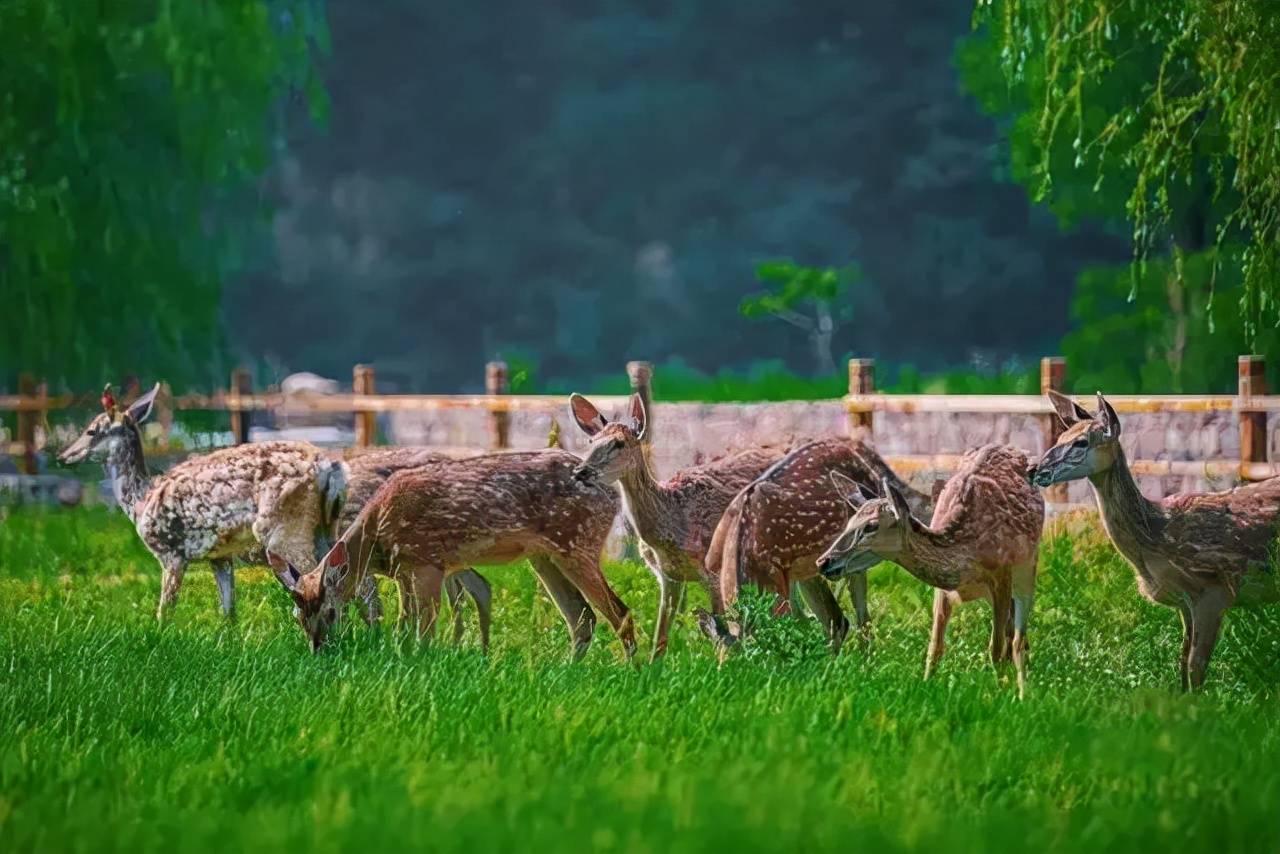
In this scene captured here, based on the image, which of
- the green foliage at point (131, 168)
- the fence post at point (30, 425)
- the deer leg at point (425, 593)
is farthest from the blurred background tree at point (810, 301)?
the deer leg at point (425, 593)

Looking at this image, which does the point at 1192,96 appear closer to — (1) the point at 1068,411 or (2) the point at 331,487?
(1) the point at 1068,411

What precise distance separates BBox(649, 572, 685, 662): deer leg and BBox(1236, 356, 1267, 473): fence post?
5.26 m

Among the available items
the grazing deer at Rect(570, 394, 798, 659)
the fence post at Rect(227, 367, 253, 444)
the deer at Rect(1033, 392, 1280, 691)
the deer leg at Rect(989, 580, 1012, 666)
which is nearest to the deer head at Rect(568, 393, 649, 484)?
the grazing deer at Rect(570, 394, 798, 659)

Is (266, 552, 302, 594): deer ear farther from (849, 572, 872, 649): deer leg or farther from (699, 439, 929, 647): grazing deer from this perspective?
(849, 572, 872, 649): deer leg

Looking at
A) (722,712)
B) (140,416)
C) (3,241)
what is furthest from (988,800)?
(3,241)

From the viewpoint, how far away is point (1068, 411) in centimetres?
745

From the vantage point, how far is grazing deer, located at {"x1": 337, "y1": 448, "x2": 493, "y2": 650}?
358 inches

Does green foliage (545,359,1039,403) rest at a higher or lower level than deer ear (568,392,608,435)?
higher

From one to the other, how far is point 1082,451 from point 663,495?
1.80 m

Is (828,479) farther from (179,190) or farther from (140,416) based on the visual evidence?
(179,190)

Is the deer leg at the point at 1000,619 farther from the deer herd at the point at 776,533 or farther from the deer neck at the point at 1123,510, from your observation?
the deer neck at the point at 1123,510

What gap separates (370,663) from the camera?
7285 mm

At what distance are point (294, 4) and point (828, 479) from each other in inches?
402

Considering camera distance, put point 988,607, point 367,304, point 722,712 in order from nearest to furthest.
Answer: point 722,712
point 988,607
point 367,304
